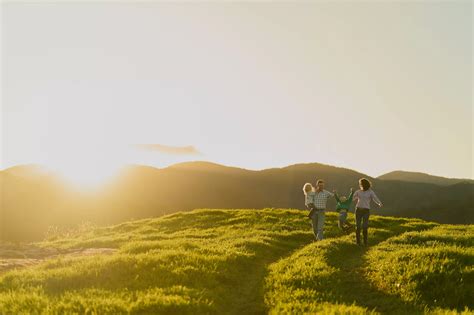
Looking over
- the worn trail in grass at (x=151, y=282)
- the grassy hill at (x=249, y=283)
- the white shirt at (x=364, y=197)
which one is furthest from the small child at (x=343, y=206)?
the grassy hill at (x=249, y=283)

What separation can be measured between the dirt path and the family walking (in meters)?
11.3

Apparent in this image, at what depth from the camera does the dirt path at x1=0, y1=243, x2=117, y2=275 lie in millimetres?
19436

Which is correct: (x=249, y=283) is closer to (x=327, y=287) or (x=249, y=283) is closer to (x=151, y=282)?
(x=327, y=287)

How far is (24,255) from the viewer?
22672 millimetres

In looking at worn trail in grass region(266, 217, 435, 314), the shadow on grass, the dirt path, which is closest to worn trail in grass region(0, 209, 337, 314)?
worn trail in grass region(266, 217, 435, 314)

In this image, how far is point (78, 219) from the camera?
435 feet

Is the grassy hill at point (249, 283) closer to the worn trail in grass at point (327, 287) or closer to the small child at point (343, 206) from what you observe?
the worn trail in grass at point (327, 287)

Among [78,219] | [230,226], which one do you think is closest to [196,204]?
[78,219]

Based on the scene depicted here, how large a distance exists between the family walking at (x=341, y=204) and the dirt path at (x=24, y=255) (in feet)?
37.1

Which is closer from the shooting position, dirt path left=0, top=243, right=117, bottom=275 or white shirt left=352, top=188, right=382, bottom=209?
dirt path left=0, top=243, right=117, bottom=275

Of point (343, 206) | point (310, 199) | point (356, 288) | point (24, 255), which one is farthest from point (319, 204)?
point (24, 255)

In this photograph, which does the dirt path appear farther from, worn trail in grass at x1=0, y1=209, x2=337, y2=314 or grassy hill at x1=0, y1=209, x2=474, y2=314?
grassy hill at x1=0, y1=209, x2=474, y2=314

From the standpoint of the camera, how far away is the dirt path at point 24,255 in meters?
19.4

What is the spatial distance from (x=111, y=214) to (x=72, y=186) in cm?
2251
